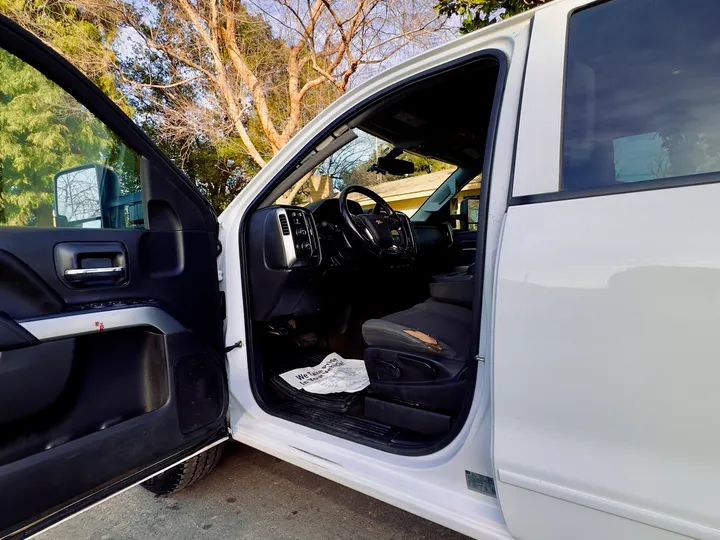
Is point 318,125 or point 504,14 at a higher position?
point 504,14

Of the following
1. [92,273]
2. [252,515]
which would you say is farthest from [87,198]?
[252,515]

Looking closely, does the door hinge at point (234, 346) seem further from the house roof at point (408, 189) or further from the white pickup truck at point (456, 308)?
the house roof at point (408, 189)

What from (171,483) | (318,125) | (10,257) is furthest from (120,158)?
(171,483)

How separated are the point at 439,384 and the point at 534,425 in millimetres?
567

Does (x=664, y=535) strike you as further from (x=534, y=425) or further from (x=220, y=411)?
(x=220, y=411)

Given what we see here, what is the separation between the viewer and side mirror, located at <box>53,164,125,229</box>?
59.7 inches

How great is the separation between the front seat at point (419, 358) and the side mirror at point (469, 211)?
6.03 feet

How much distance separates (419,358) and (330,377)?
84 cm

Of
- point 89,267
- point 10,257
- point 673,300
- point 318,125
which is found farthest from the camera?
point 318,125

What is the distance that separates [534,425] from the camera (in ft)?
3.49

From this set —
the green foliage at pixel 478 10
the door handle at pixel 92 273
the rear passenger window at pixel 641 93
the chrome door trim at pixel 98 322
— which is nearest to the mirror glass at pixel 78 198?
the door handle at pixel 92 273

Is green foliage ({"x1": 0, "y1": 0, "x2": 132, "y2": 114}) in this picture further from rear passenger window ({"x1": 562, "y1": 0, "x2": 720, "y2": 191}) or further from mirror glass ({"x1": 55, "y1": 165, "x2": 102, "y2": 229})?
rear passenger window ({"x1": 562, "y1": 0, "x2": 720, "y2": 191})

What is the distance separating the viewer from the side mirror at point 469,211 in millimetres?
3633

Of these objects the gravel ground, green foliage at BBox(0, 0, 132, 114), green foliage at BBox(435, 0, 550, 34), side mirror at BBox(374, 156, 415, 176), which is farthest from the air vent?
green foliage at BBox(0, 0, 132, 114)
